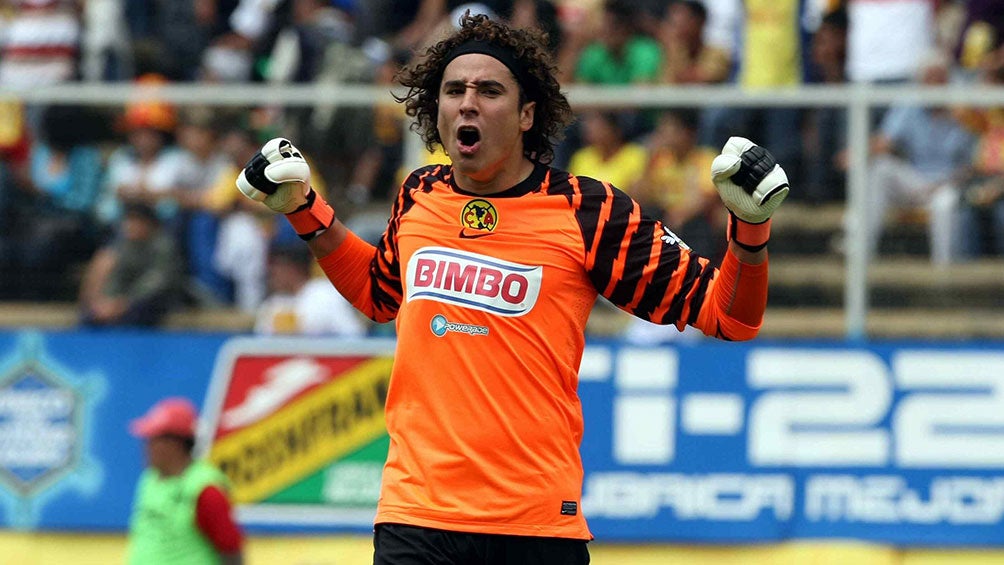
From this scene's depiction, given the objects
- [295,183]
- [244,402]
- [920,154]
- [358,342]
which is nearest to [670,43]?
[920,154]

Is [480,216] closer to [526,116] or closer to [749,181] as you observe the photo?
[526,116]

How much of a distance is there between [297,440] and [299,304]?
0.83 metres

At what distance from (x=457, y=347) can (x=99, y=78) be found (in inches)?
299

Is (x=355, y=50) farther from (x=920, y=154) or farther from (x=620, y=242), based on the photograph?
(x=620, y=242)

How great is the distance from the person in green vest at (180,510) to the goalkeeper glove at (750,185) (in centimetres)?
414

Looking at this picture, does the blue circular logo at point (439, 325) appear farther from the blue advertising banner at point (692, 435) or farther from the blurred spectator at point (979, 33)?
the blurred spectator at point (979, 33)

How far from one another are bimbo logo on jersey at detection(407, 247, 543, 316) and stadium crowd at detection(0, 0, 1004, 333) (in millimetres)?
4731

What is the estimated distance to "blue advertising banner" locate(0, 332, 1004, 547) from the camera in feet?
32.3

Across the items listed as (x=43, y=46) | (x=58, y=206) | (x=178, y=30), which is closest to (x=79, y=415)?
(x=58, y=206)

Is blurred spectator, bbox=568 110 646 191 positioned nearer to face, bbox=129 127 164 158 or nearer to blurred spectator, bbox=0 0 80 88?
face, bbox=129 127 164 158

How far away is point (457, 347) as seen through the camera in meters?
4.96

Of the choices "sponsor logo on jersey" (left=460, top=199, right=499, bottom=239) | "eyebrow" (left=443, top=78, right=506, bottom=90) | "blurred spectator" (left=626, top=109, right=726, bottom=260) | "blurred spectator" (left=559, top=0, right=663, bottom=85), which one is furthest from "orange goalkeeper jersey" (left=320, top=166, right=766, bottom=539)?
"blurred spectator" (left=559, top=0, right=663, bottom=85)

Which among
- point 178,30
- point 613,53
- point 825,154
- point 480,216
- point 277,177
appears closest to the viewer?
point 480,216

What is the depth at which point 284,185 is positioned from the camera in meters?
5.25
